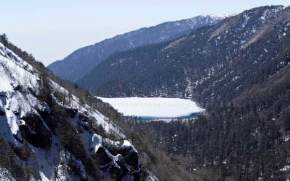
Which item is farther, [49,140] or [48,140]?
[49,140]

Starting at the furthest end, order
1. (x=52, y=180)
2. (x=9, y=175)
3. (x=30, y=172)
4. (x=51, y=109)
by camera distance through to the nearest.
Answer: (x=51, y=109)
(x=52, y=180)
(x=30, y=172)
(x=9, y=175)

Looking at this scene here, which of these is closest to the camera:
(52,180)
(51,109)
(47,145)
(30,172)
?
(30,172)

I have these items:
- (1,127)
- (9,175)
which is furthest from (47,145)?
(9,175)

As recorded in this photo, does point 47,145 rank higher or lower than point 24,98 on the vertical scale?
lower

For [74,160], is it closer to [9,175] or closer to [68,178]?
[68,178]

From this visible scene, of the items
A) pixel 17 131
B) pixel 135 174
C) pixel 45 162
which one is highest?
pixel 17 131
